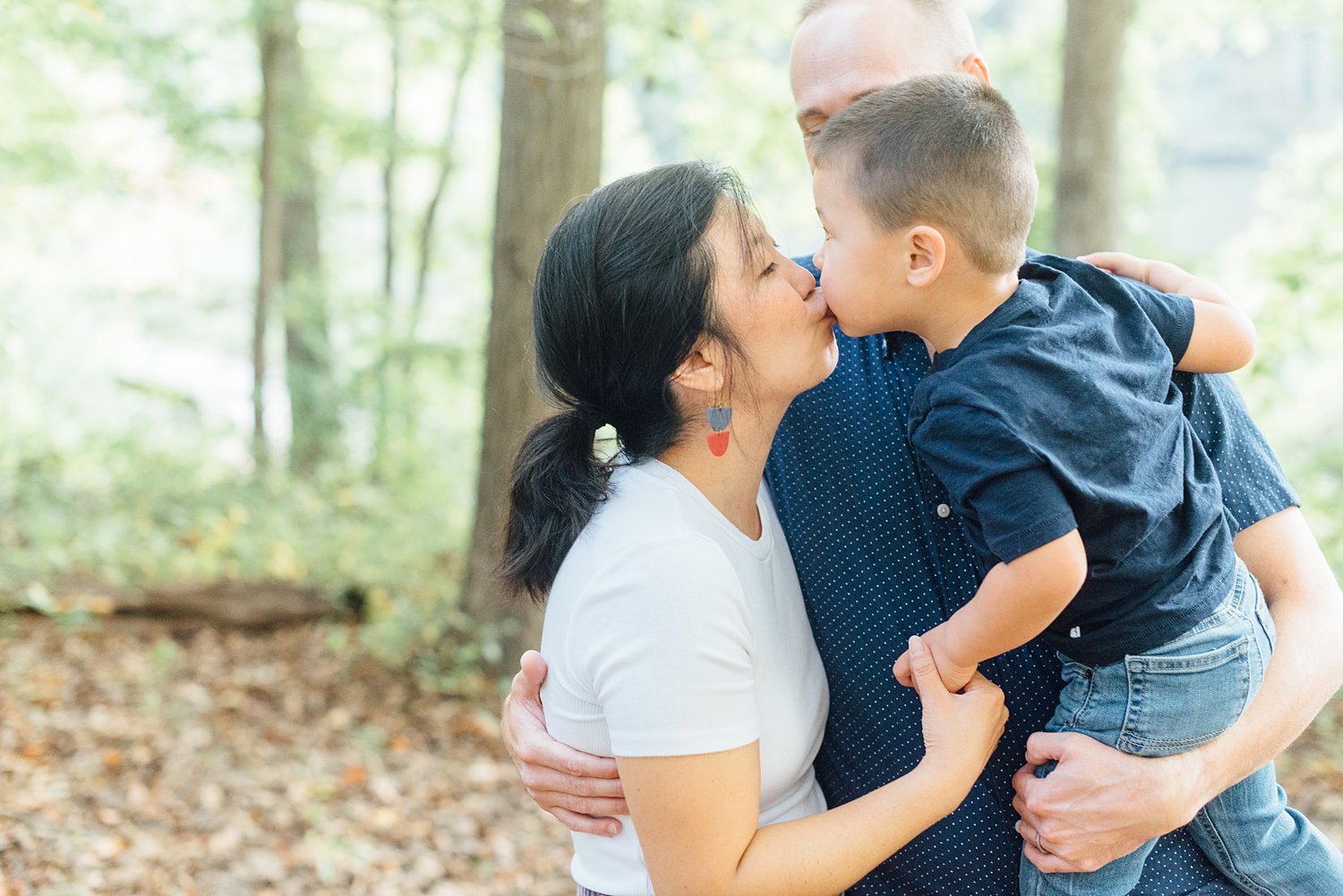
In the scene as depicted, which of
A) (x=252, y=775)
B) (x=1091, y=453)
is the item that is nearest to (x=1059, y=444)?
(x=1091, y=453)

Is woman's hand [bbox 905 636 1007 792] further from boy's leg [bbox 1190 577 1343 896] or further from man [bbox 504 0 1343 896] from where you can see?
boy's leg [bbox 1190 577 1343 896]

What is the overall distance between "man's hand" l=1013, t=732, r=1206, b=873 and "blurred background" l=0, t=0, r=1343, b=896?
0.94 m

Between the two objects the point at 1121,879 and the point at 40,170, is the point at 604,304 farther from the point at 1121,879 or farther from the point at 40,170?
the point at 40,170

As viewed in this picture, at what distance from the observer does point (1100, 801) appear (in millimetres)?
1474

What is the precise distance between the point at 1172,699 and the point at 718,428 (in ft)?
2.40

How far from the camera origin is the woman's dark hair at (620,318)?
153 centimetres

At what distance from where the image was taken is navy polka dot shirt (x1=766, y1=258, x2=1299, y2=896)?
63.4 inches

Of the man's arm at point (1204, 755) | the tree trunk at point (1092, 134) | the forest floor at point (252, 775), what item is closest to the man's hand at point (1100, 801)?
the man's arm at point (1204, 755)

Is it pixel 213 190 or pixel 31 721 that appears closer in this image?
pixel 31 721

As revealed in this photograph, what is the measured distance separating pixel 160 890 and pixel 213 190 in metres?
8.48

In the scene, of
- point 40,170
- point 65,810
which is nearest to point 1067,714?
point 65,810

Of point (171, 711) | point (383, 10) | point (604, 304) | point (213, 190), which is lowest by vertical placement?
point (171, 711)

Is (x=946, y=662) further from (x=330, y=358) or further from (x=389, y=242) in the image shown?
(x=389, y=242)

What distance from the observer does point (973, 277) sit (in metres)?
1.49
